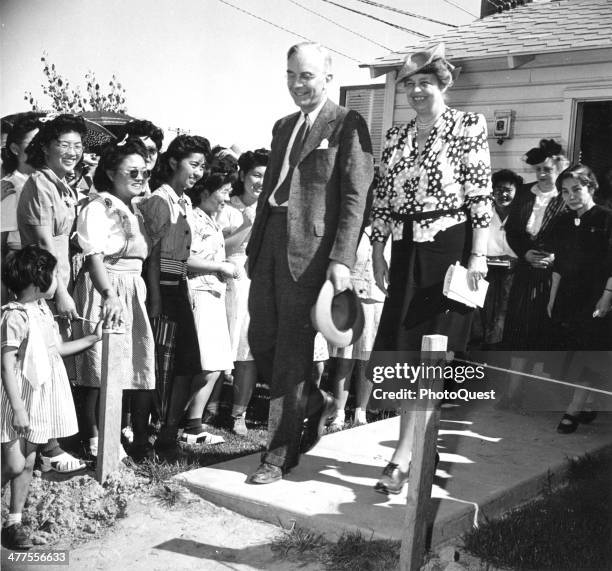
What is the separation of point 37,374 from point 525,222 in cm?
365

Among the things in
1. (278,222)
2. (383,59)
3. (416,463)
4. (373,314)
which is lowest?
(416,463)

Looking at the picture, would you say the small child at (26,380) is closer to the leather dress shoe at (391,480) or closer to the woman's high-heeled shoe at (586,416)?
the leather dress shoe at (391,480)

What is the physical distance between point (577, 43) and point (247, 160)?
2700 millimetres

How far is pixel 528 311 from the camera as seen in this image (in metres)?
5.37

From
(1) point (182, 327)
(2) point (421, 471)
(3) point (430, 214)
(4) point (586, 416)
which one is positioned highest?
(3) point (430, 214)

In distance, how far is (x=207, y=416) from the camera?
17.4 feet

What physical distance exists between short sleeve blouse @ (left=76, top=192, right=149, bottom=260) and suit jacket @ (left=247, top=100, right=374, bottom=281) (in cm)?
102

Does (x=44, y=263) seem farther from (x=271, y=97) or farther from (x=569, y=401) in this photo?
(x=569, y=401)

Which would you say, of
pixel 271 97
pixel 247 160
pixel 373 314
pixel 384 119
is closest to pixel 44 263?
pixel 271 97

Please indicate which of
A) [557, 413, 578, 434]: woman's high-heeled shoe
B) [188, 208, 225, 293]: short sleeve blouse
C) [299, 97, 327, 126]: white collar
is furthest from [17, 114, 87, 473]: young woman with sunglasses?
[557, 413, 578, 434]: woman's high-heeled shoe

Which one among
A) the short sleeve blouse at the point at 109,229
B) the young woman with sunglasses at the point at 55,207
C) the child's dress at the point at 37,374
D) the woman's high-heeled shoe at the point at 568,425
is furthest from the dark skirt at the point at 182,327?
the woman's high-heeled shoe at the point at 568,425

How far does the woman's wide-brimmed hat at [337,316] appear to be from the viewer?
342 centimetres

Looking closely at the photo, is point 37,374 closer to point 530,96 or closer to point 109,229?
point 109,229

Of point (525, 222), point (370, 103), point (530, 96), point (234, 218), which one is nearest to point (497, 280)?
point (525, 222)
